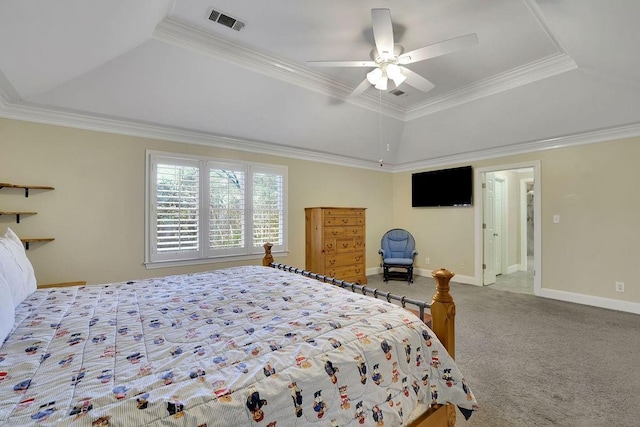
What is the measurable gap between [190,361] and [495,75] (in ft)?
15.0

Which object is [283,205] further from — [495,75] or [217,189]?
[495,75]

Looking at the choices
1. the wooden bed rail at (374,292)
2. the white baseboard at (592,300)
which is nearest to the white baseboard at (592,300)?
the white baseboard at (592,300)

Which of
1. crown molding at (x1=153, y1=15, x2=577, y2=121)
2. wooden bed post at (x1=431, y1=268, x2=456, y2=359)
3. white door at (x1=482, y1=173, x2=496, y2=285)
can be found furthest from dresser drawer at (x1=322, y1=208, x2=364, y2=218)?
wooden bed post at (x1=431, y1=268, x2=456, y2=359)

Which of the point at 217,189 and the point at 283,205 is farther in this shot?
the point at 283,205

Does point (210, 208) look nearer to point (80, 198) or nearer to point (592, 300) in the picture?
point (80, 198)

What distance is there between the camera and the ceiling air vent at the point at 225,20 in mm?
2618

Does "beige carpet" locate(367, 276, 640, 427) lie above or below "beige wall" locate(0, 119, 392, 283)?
below

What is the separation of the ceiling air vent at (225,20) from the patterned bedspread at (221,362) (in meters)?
2.48

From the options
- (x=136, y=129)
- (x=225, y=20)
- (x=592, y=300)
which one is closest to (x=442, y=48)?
(x=225, y=20)

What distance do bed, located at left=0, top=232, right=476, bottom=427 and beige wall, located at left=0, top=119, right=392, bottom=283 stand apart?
1.69 m

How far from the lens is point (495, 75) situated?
3.78m

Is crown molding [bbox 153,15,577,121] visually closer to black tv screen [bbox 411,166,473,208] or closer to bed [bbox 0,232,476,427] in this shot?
black tv screen [bbox 411,166,473,208]

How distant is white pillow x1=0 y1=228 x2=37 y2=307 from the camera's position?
154 cm

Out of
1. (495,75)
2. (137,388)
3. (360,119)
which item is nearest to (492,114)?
(495,75)
